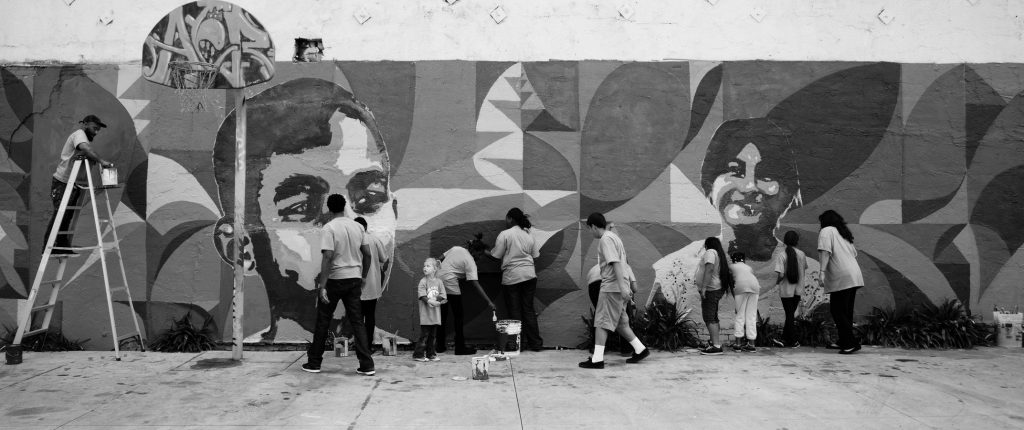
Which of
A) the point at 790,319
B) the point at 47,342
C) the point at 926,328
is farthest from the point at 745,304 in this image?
the point at 47,342

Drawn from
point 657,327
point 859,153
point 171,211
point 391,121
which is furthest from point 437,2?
point 859,153

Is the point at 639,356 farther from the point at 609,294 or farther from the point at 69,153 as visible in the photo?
the point at 69,153

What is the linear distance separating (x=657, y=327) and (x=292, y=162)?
5241 mm

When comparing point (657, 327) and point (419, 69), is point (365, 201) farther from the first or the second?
point (657, 327)

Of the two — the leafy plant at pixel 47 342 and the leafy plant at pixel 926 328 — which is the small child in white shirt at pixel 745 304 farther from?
the leafy plant at pixel 47 342

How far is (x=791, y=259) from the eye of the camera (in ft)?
30.2

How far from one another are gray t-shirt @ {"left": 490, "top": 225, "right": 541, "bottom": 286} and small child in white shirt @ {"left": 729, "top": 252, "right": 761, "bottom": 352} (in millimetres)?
2575

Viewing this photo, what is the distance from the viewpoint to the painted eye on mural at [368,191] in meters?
9.48

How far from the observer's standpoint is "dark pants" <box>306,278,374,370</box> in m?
7.66


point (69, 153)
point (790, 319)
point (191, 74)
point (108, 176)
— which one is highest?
point (191, 74)

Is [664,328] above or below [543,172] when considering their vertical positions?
below

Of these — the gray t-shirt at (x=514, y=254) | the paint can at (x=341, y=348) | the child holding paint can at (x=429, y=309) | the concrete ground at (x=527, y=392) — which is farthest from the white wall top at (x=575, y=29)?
the concrete ground at (x=527, y=392)

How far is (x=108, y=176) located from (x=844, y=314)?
915 cm

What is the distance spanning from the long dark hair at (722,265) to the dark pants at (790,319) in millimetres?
929
